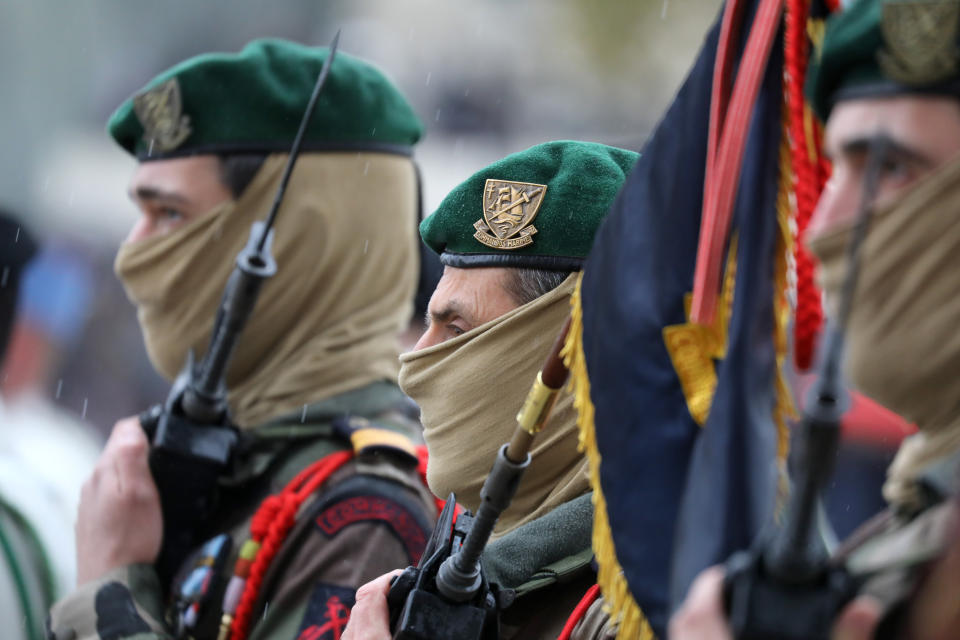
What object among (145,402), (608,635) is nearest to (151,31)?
(145,402)

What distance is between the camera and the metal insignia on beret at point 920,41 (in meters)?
1.65

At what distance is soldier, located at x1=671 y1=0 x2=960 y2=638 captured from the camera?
1600 mm

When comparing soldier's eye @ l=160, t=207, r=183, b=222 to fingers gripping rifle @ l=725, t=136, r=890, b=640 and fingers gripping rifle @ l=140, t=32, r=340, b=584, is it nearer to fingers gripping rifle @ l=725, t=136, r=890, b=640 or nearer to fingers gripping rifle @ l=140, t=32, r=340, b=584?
fingers gripping rifle @ l=140, t=32, r=340, b=584

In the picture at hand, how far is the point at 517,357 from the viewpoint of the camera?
2883 millimetres

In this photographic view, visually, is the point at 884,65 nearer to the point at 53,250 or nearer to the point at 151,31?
the point at 53,250

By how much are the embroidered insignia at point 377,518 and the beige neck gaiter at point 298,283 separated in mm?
667

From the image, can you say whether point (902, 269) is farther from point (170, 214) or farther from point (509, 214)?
point (170, 214)

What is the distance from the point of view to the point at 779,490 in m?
1.80

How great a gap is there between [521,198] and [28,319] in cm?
611

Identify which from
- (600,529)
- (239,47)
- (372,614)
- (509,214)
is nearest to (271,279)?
(509,214)

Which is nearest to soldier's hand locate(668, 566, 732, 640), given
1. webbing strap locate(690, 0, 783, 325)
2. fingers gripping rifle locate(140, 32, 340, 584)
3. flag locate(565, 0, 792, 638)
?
flag locate(565, 0, 792, 638)

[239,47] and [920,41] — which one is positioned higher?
[920,41]

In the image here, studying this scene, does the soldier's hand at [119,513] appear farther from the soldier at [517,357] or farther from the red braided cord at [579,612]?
the red braided cord at [579,612]

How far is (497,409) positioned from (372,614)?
1.71 ft
